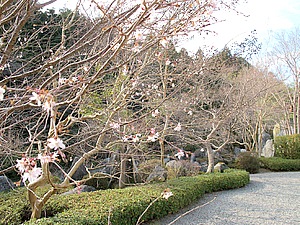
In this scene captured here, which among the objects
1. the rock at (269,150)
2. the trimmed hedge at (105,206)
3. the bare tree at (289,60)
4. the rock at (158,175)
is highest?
the bare tree at (289,60)

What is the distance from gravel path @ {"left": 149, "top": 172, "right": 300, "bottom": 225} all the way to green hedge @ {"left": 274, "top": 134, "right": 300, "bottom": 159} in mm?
3682

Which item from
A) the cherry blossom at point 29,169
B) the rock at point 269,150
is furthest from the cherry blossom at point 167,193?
the rock at point 269,150

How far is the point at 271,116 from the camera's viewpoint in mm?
12445

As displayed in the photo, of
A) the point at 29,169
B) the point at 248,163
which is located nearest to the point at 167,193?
the point at 29,169

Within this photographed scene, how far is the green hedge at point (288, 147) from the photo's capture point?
10.1 metres

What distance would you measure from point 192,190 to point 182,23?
12.0 ft

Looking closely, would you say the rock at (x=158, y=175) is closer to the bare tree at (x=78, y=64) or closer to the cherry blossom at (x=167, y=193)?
the bare tree at (x=78, y=64)

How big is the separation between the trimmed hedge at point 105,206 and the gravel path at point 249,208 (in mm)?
188

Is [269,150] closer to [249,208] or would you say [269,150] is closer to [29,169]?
[249,208]

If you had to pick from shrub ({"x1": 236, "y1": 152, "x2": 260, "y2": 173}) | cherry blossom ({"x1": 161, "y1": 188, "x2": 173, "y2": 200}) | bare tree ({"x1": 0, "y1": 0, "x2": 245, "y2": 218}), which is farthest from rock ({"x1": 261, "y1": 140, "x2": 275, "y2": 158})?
cherry blossom ({"x1": 161, "y1": 188, "x2": 173, "y2": 200})

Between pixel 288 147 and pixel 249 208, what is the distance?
6.50 meters

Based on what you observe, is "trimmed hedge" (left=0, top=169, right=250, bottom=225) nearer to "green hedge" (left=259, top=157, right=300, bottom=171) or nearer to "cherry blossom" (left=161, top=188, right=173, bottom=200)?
"cherry blossom" (left=161, top=188, right=173, bottom=200)

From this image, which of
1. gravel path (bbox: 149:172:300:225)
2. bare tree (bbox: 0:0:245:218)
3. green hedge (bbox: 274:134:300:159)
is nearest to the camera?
bare tree (bbox: 0:0:245:218)

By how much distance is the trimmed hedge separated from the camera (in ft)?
10.5
